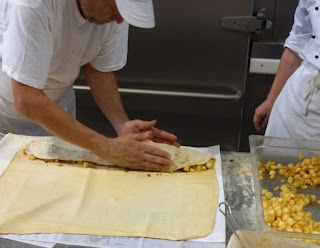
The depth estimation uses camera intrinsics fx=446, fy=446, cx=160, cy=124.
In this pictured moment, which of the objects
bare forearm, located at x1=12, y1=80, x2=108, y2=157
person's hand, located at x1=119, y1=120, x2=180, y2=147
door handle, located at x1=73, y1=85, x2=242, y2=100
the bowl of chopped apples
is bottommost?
door handle, located at x1=73, y1=85, x2=242, y2=100

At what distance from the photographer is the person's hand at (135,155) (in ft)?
4.74

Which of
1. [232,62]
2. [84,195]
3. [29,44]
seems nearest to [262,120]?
[232,62]

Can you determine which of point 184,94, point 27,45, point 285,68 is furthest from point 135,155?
point 184,94

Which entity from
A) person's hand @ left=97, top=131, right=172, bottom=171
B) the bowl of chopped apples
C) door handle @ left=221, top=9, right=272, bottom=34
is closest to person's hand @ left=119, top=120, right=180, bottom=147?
person's hand @ left=97, top=131, right=172, bottom=171

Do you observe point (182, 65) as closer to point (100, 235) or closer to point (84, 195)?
point (84, 195)

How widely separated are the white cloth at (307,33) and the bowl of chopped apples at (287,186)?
334 mm

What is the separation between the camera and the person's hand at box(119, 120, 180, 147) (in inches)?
64.1

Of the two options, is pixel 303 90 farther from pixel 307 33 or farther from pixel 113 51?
pixel 113 51

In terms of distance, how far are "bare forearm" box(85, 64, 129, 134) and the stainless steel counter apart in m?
0.46

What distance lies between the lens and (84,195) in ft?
4.37

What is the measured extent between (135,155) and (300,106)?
0.65 meters

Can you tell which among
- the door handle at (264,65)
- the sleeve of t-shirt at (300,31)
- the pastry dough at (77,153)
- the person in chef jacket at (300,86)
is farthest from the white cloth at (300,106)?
the door handle at (264,65)

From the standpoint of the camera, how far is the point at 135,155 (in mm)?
1448

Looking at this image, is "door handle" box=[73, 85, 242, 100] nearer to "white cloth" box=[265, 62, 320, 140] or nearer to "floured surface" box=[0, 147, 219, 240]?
"white cloth" box=[265, 62, 320, 140]
